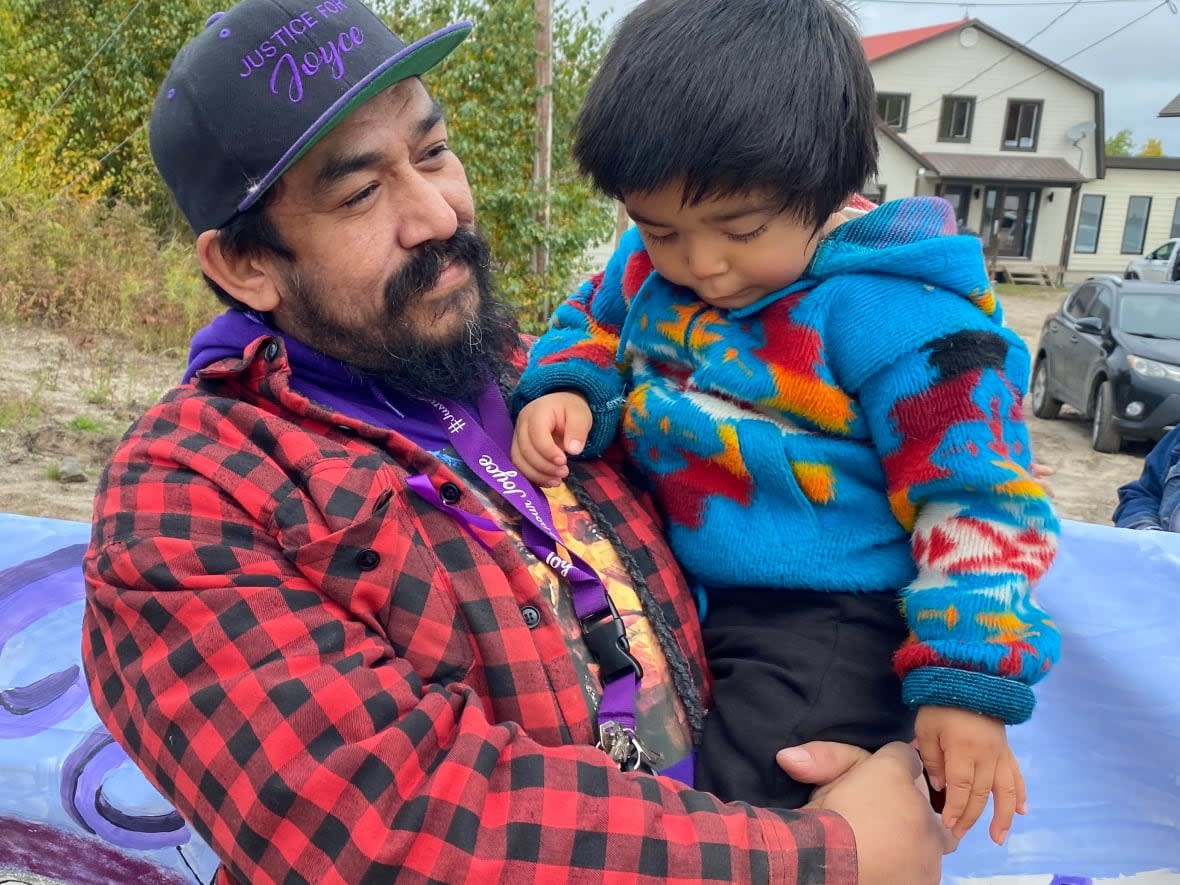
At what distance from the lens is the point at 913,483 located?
1389 millimetres

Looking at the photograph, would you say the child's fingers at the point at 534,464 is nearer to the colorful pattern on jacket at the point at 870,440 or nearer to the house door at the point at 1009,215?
the colorful pattern on jacket at the point at 870,440

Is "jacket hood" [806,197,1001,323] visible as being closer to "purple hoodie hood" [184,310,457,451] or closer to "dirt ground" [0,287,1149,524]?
"purple hoodie hood" [184,310,457,451]

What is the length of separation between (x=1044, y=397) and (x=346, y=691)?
11549 mm

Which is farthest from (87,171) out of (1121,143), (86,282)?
(1121,143)

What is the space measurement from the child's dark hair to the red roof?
97.7 feet

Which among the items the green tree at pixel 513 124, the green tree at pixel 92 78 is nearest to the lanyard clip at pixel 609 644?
the green tree at pixel 513 124

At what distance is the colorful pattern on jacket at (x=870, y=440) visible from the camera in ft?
4.33

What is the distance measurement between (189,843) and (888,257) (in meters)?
1.89

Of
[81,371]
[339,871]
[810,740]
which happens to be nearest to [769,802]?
[810,740]

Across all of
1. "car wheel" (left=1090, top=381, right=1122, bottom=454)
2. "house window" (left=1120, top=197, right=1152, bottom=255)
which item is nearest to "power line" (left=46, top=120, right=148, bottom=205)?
"car wheel" (left=1090, top=381, right=1122, bottom=454)

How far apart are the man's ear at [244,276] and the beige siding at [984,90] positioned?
100ft

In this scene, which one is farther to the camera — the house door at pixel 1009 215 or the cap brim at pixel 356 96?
the house door at pixel 1009 215

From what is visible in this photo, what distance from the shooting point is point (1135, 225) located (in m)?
32.6

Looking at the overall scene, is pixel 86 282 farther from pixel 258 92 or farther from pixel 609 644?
pixel 609 644
